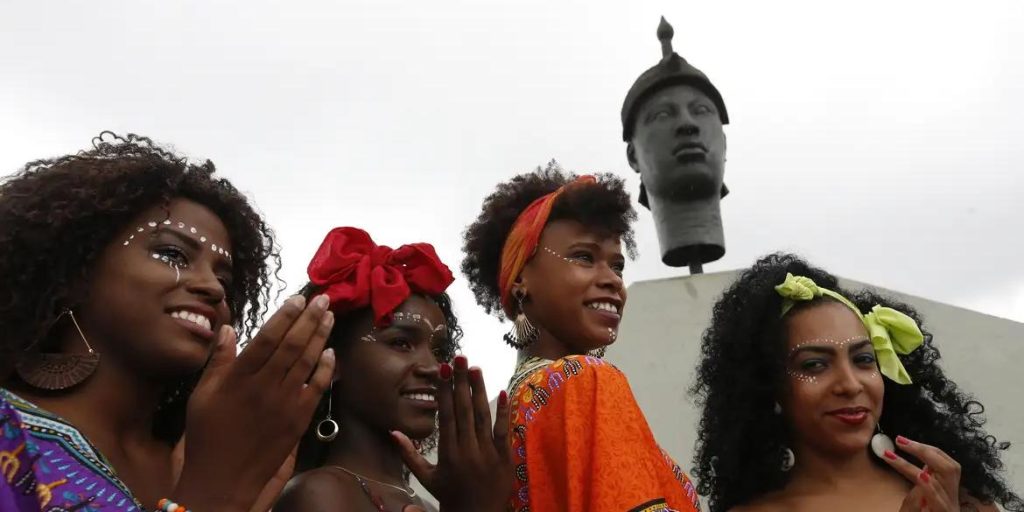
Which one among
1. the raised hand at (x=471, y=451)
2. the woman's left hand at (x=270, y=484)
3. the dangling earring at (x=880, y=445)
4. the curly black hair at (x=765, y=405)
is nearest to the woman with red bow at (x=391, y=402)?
the raised hand at (x=471, y=451)

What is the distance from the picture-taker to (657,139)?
31.4ft

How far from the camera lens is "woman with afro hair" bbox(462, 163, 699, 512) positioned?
2.49 meters

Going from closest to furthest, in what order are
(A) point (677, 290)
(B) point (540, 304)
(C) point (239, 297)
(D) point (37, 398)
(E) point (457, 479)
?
1. (D) point (37, 398)
2. (E) point (457, 479)
3. (C) point (239, 297)
4. (B) point (540, 304)
5. (A) point (677, 290)

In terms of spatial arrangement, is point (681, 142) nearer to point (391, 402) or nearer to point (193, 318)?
point (391, 402)

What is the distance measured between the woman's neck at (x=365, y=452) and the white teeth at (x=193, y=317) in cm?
67

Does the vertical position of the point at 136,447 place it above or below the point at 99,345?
below

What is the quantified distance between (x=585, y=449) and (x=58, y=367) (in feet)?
4.30

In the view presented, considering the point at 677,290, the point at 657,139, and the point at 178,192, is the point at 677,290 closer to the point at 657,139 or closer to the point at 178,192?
the point at 657,139

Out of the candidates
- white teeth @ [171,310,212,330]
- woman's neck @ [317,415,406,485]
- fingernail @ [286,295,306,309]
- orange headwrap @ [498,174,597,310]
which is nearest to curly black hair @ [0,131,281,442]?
white teeth @ [171,310,212,330]

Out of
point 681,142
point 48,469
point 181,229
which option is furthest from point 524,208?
point 681,142

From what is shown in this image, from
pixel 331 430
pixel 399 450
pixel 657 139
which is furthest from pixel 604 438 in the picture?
pixel 657 139

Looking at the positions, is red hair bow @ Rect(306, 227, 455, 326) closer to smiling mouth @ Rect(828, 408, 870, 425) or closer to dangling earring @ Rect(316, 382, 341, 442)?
dangling earring @ Rect(316, 382, 341, 442)

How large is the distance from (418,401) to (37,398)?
100cm

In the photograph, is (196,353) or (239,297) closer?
(196,353)
